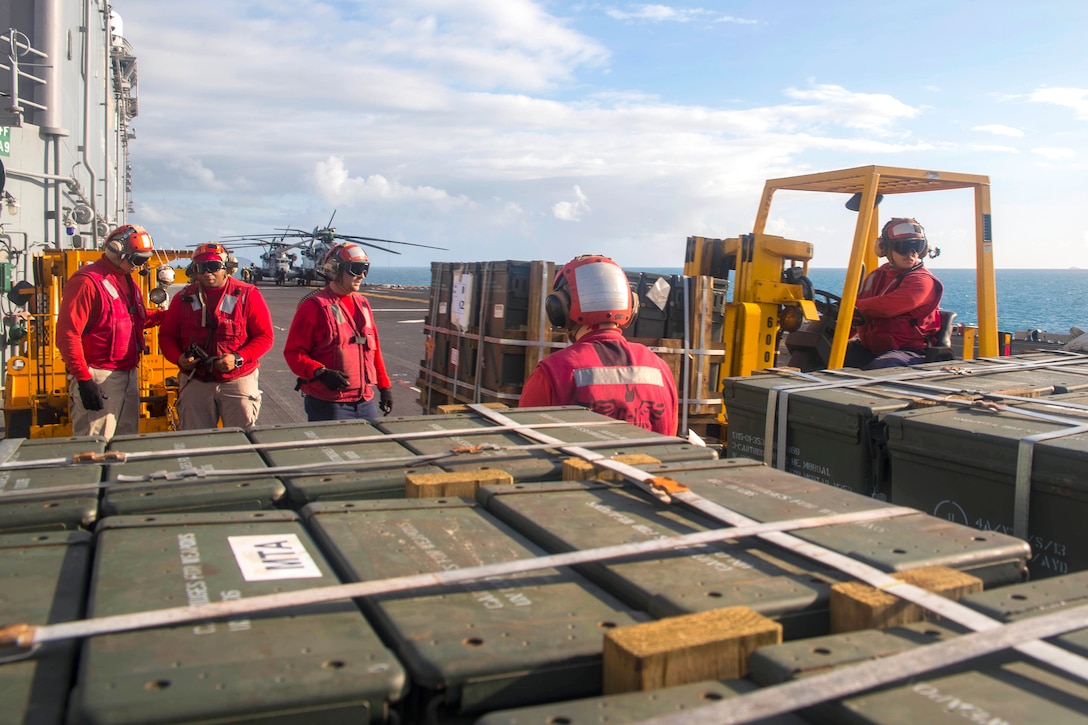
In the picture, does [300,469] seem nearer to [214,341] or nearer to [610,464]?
[610,464]

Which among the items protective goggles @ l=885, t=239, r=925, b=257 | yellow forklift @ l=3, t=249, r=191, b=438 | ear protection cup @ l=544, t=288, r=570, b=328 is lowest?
yellow forklift @ l=3, t=249, r=191, b=438

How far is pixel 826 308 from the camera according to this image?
28.6ft

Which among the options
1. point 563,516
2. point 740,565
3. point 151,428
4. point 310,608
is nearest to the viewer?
point 310,608

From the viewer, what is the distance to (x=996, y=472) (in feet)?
11.6

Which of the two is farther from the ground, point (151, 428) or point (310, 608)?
point (310, 608)

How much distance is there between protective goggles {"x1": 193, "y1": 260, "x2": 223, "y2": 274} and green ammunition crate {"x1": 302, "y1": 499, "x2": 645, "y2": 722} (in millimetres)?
4474

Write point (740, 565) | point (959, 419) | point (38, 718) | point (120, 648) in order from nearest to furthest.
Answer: point (38, 718) < point (120, 648) < point (740, 565) < point (959, 419)

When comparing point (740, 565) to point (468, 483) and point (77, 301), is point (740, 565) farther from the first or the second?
point (77, 301)

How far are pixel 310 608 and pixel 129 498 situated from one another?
3.58 feet

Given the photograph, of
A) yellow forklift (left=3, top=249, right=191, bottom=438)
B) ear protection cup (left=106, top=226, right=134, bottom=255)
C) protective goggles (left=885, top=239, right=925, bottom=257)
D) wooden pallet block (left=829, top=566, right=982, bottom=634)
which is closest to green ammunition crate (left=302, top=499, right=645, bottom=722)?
wooden pallet block (left=829, top=566, right=982, bottom=634)

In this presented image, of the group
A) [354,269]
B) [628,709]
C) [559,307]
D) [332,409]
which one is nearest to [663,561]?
[628,709]

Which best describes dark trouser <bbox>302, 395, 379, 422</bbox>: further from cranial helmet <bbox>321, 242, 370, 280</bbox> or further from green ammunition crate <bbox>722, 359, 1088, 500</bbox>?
green ammunition crate <bbox>722, 359, 1088, 500</bbox>

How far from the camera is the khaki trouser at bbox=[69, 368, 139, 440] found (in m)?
6.70

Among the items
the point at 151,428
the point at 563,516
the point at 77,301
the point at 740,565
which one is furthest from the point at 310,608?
the point at 151,428
